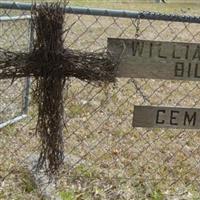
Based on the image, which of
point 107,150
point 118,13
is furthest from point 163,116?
point 107,150

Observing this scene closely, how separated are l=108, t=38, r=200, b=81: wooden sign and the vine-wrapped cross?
0.11 meters

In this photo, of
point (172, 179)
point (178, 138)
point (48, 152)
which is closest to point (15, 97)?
point (178, 138)

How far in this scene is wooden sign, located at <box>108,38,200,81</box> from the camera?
3.41 m

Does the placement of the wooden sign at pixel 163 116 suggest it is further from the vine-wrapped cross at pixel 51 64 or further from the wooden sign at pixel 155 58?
the vine-wrapped cross at pixel 51 64

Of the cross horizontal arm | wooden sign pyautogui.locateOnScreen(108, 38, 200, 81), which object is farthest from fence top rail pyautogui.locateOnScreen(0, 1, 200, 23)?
the cross horizontal arm

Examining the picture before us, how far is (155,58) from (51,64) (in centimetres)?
64

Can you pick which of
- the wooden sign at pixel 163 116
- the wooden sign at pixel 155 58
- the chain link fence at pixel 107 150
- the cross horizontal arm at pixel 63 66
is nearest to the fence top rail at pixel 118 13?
the chain link fence at pixel 107 150

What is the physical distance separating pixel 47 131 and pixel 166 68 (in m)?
0.82

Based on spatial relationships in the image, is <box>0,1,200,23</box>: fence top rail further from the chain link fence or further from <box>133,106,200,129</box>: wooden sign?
<box>133,106,200,129</box>: wooden sign

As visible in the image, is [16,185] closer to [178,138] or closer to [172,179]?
[172,179]

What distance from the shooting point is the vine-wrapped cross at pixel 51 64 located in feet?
10.5

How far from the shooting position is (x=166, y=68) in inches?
137

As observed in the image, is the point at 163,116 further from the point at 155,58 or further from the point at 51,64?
the point at 51,64

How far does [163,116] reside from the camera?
143 inches
